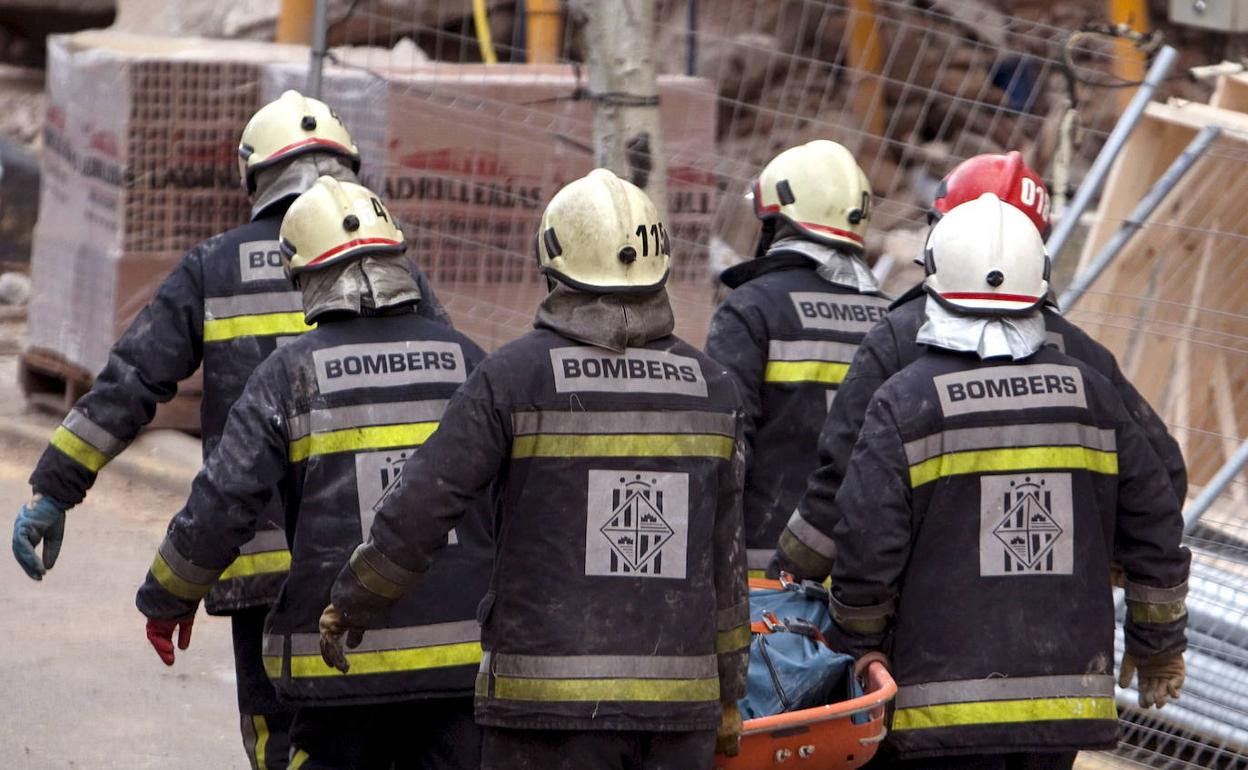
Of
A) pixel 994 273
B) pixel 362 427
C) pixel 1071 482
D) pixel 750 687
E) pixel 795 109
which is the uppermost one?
pixel 994 273

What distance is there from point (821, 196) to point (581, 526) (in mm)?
1689

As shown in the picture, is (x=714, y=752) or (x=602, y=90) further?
(x=602, y=90)

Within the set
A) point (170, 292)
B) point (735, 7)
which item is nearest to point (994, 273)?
point (170, 292)

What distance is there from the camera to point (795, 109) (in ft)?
40.4

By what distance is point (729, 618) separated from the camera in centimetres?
353

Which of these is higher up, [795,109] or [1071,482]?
[1071,482]

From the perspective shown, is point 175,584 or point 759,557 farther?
point 759,557

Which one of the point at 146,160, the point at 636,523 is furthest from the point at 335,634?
the point at 146,160

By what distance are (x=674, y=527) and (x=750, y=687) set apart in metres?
0.53

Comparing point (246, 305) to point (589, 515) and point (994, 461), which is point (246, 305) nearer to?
point (589, 515)

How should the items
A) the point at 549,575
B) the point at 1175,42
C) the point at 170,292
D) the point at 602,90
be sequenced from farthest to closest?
the point at 1175,42
the point at 602,90
the point at 170,292
the point at 549,575

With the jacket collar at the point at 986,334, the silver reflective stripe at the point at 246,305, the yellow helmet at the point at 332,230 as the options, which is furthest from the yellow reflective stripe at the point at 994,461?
the silver reflective stripe at the point at 246,305

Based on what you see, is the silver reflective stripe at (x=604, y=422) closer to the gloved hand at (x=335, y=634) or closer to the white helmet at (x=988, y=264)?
the gloved hand at (x=335, y=634)

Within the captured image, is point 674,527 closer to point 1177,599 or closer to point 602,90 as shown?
point 1177,599
